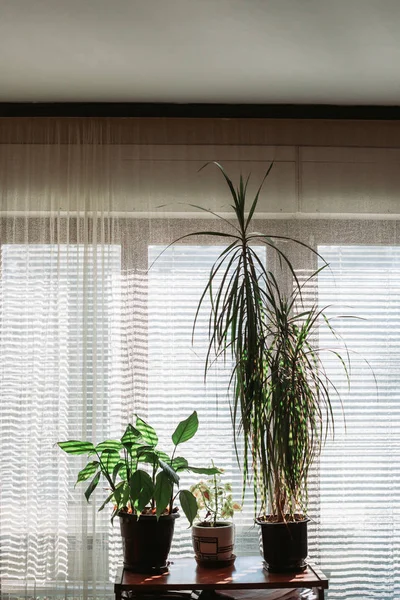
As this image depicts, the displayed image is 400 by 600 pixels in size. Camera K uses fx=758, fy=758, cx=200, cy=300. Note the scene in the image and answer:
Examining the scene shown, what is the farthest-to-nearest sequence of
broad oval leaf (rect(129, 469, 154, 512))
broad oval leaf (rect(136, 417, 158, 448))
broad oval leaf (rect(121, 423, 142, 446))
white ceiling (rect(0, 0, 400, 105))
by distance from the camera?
1. broad oval leaf (rect(136, 417, 158, 448))
2. broad oval leaf (rect(121, 423, 142, 446))
3. broad oval leaf (rect(129, 469, 154, 512))
4. white ceiling (rect(0, 0, 400, 105))

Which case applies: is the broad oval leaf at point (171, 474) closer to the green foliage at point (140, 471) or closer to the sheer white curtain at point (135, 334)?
the green foliage at point (140, 471)

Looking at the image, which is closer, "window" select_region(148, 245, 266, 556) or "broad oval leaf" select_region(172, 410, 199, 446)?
"broad oval leaf" select_region(172, 410, 199, 446)

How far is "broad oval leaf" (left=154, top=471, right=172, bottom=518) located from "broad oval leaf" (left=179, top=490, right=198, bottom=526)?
3.0 inches

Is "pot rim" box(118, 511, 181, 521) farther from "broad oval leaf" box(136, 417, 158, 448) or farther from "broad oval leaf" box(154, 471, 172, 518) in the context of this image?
"broad oval leaf" box(136, 417, 158, 448)

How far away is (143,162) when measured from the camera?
141 inches

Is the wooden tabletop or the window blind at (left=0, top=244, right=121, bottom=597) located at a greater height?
the window blind at (left=0, top=244, right=121, bottom=597)

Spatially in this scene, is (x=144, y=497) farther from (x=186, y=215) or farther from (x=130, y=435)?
(x=186, y=215)

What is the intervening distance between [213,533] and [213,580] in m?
0.20

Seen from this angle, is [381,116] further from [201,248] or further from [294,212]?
[201,248]

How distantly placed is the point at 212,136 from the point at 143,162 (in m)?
0.36

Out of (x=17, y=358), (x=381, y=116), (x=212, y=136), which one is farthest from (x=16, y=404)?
(x=381, y=116)

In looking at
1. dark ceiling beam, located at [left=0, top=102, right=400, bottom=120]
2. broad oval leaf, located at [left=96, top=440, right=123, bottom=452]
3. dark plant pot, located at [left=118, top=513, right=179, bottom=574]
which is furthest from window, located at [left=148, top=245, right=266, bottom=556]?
dark ceiling beam, located at [left=0, top=102, right=400, bottom=120]

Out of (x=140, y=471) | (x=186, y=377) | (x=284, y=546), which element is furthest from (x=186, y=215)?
(x=284, y=546)

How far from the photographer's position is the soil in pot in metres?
2.97
